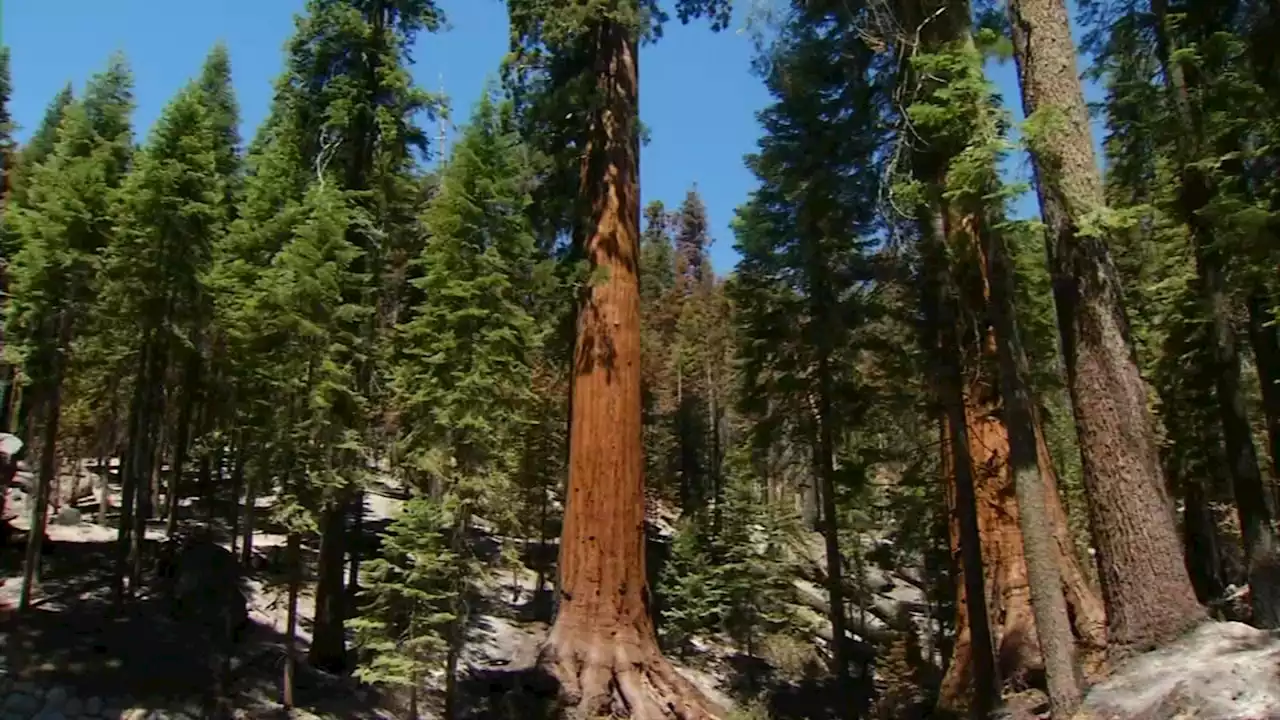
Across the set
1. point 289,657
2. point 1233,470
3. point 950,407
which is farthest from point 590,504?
point 1233,470

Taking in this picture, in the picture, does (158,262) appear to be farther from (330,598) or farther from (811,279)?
(811,279)

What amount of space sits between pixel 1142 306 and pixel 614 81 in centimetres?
1365

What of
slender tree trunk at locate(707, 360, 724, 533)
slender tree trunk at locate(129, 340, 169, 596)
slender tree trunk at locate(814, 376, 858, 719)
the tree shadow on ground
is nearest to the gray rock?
slender tree trunk at locate(129, 340, 169, 596)

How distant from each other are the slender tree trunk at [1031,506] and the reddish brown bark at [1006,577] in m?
1.12

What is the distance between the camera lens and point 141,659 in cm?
1631

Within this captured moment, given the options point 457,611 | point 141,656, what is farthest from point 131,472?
point 457,611

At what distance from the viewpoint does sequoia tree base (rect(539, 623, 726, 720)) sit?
31.1 ft

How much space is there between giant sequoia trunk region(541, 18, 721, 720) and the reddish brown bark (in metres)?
3.49

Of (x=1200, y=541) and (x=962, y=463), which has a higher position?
(x=962, y=463)

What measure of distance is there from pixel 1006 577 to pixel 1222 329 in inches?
236

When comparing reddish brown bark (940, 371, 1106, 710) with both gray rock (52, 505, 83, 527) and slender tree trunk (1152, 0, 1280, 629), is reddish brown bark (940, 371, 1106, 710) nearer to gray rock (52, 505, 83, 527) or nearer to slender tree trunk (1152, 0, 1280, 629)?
slender tree trunk (1152, 0, 1280, 629)

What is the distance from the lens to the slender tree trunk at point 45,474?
1808cm

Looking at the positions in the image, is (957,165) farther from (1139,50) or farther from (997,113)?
(1139,50)

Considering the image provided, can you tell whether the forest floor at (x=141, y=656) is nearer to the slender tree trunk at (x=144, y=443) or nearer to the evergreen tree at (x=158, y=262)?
the slender tree trunk at (x=144, y=443)
